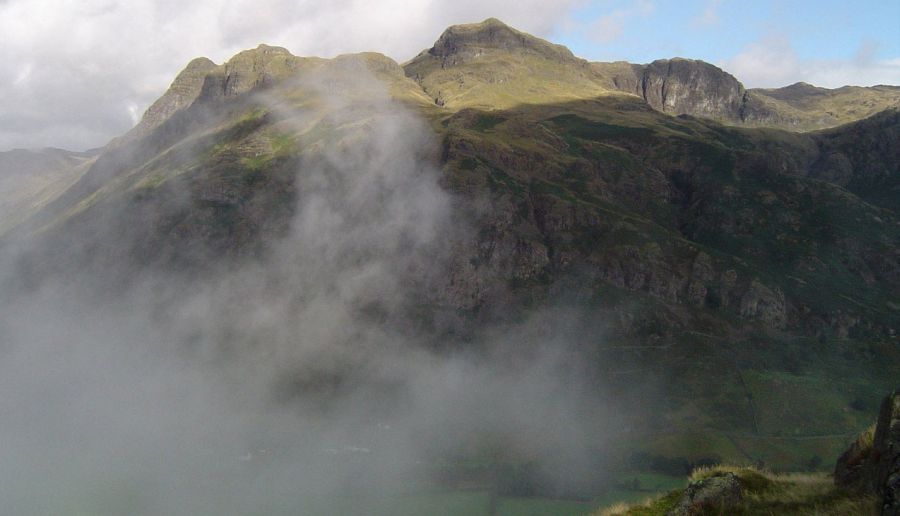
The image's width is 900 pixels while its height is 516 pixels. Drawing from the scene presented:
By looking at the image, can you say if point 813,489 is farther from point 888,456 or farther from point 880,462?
point 888,456

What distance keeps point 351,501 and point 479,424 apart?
1857 inches

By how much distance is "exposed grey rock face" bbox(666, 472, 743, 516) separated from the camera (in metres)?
20.1

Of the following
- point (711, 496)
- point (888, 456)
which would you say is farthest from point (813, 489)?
point (888, 456)

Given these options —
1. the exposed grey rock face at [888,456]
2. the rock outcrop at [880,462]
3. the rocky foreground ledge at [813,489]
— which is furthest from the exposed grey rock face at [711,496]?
the exposed grey rock face at [888,456]

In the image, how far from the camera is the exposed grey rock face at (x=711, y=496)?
65.9ft

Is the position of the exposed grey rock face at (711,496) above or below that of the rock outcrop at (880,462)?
below

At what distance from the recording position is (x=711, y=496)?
20.3 metres

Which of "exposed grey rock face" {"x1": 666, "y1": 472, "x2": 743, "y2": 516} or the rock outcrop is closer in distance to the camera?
the rock outcrop

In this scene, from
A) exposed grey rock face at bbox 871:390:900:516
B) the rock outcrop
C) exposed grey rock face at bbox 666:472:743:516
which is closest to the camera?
exposed grey rock face at bbox 871:390:900:516

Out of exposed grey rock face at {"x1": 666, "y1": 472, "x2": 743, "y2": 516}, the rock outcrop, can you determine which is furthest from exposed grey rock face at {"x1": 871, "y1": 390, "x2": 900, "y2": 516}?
exposed grey rock face at {"x1": 666, "y1": 472, "x2": 743, "y2": 516}

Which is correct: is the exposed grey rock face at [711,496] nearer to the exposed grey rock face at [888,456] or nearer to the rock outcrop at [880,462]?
the rock outcrop at [880,462]

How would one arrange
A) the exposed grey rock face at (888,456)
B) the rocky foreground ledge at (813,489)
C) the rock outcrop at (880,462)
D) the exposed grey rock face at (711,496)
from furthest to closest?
the exposed grey rock face at (711,496) → the rocky foreground ledge at (813,489) → the rock outcrop at (880,462) → the exposed grey rock face at (888,456)

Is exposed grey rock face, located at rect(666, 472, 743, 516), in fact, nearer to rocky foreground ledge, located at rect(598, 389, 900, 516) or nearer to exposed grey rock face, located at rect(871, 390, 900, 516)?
rocky foreground ledge, located at rect(598, 389, 900, 516)

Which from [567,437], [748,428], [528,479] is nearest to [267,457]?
[528,479]
